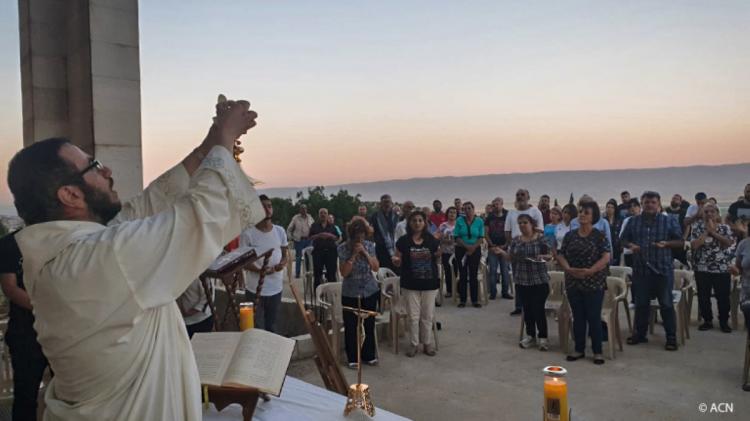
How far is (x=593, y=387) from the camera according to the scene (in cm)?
548

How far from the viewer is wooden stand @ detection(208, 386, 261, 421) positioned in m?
2.36

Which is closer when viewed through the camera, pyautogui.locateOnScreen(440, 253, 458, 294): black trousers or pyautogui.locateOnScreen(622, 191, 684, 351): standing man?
pyautogui.locateOnScreen(622, 191, 684, 351): standing man

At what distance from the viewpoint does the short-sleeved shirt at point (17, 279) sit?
341 centimetres

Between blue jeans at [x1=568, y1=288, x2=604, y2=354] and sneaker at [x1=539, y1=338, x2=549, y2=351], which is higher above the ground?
blue jeans at [x1=568, y1=288, x2=604, y2=354]

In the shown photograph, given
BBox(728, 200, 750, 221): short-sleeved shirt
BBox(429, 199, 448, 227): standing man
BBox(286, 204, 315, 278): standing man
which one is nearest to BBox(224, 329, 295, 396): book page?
BBox(728, 200, 750, 221): short-sleeved shirt

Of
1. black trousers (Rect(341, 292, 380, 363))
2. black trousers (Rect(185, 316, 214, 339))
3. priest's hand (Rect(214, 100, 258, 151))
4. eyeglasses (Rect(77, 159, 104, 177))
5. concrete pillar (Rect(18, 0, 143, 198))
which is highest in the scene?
concrete pillar (Rect(18, 0, 143, 198))

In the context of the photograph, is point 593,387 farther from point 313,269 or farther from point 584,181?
point 584,181

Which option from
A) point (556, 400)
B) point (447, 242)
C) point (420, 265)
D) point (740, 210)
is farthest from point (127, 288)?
point (740, 210)

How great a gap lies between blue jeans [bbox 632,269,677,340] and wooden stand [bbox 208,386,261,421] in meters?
5.75

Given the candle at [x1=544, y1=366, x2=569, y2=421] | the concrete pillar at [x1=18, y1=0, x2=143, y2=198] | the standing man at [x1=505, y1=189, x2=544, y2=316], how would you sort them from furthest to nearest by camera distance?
the standing man at [x1=505, y1=189, x2=544, y2=316]
the concrete pillar at [x1=18, y1=0, x2=143, y2=198]
the candle at [x1=544, y1=366, x2=569, y2=421]

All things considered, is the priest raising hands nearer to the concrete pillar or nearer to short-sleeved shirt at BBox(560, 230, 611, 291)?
the concrete pillar

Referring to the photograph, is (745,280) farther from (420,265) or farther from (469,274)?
(469,274)

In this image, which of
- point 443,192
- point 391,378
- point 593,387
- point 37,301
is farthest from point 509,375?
point 443,192

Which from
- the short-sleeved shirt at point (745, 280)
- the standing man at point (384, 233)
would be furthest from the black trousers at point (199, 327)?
the standing man at point (384, 233)
